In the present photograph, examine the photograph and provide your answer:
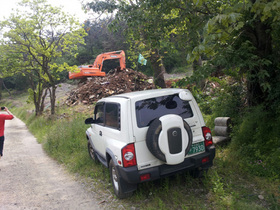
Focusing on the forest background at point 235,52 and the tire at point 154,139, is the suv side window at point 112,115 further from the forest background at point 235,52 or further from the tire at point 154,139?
the forest background at point 235,52

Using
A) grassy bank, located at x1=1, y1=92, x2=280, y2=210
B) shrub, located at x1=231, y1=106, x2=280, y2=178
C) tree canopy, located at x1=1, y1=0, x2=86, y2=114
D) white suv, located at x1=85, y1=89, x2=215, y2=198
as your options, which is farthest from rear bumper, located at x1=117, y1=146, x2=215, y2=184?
tree canopy, located at x1=1, y1=0, x2=86, y2=114

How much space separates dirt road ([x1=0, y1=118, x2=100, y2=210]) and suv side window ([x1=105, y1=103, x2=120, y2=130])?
1487 millimetres

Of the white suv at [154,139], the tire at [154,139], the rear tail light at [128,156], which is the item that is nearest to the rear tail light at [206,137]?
the white suv at [154,139]

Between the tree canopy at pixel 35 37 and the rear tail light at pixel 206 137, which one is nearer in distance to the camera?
the rear tail light at pixel 206 137

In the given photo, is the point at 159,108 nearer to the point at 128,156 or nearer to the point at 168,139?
the point at 168,139

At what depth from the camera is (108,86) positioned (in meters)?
18.8

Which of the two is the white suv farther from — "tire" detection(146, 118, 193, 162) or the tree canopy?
the tree canopy

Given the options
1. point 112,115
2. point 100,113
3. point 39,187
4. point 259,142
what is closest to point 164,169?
point 112,115

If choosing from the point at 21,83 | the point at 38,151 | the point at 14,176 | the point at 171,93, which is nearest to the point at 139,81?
the point at 38,151

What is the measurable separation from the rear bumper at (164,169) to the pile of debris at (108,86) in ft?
44.0

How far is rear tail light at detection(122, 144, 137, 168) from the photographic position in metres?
4.09

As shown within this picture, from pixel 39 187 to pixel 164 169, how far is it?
10.7ft

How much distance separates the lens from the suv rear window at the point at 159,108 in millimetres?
4301

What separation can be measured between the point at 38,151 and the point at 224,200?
8.12 m
